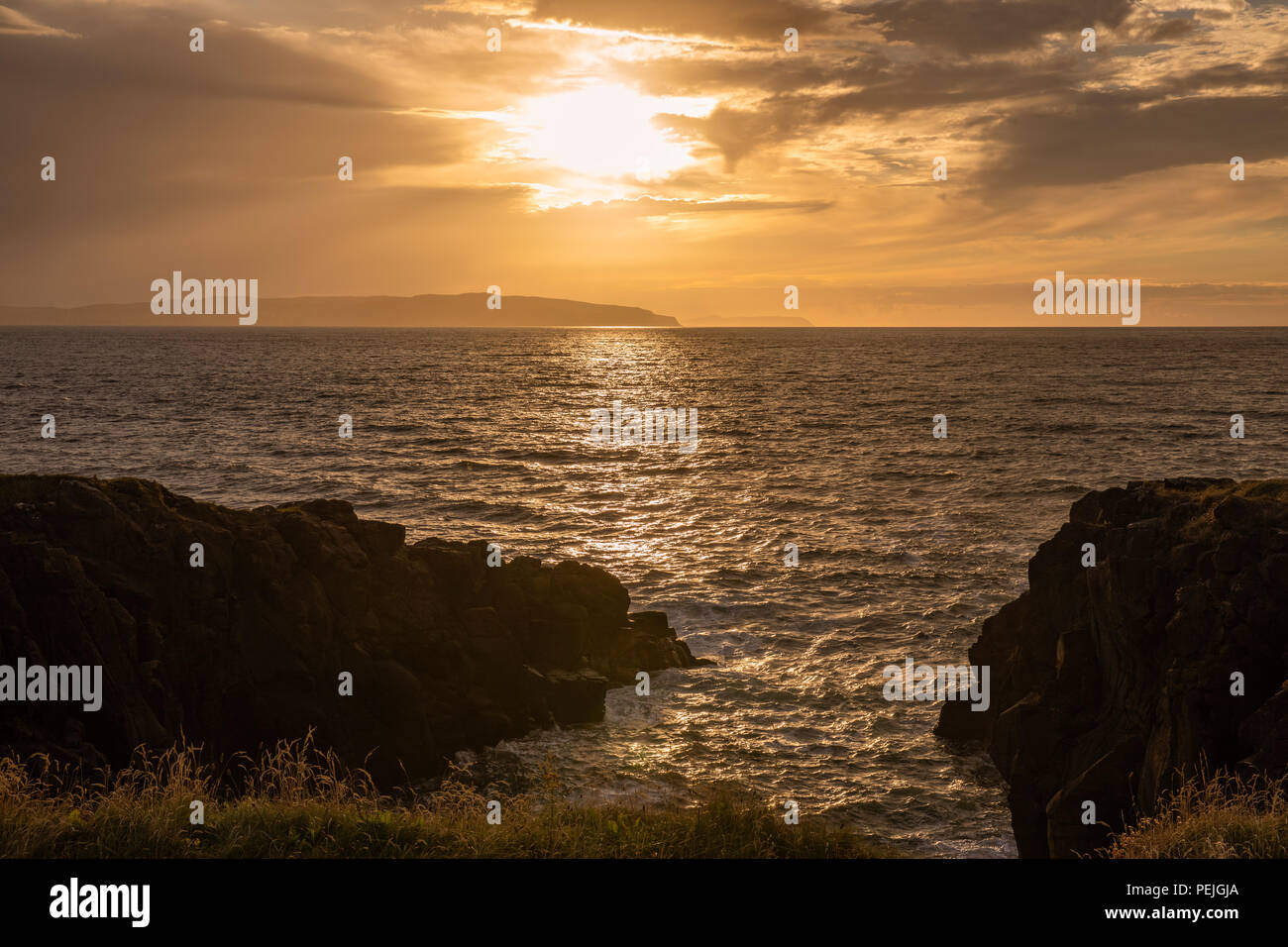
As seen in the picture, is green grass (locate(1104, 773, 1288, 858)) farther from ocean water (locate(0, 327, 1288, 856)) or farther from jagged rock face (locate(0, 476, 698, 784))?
jagged rock face (locate(0, 476, 698, 784))

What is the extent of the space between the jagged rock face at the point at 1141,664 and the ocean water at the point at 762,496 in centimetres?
146

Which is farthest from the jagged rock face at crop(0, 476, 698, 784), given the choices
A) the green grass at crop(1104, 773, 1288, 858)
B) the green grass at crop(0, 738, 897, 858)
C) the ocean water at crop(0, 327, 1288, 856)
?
the green grass at crop(1104, 773, 1288, 858)

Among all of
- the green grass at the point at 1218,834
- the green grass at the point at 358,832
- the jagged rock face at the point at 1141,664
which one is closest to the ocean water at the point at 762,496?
the jagged rock face at the point at 1141,664

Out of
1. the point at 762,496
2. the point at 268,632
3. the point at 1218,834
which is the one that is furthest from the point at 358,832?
the point at 762,496

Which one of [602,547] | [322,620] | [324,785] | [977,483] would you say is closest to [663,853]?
[324,785]

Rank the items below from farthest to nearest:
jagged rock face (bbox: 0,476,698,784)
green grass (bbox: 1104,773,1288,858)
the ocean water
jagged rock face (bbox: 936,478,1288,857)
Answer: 1. the ocean water
2. jagged rock face (bbox: 0,476,698,784)
3. jagged rock face (bbox: 936,478,1288,857)
4. green grass (bbox: 1104,773,1288,858)

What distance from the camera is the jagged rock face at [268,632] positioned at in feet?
48.1

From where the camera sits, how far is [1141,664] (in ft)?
47.8

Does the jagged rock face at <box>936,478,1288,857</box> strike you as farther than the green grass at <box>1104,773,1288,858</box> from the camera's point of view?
Result: Yes

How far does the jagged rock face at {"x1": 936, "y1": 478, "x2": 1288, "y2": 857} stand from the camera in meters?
12.8

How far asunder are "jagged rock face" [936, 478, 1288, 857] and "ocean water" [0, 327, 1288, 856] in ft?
4.80

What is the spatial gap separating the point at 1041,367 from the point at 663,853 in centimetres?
14785

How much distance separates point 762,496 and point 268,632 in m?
28.2
